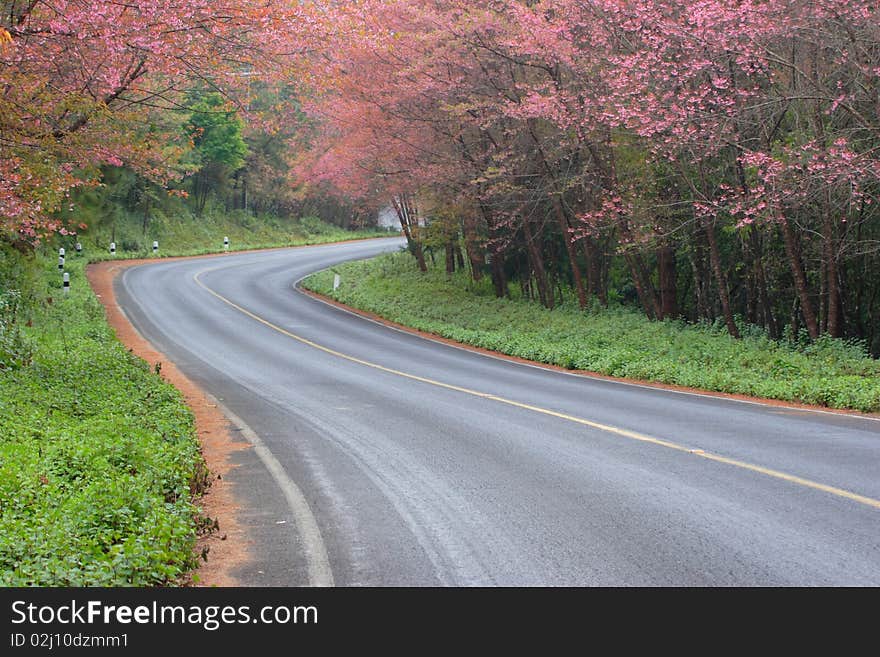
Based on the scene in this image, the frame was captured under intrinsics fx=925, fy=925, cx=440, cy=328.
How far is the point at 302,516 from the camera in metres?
7.66

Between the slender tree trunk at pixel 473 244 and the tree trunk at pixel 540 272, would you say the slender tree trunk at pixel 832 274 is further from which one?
the slender tree trunk at pixel 473 244

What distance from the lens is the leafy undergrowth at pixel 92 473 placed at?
5.76 metres

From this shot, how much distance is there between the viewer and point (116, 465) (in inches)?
339

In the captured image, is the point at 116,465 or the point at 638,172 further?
the point at 638,172

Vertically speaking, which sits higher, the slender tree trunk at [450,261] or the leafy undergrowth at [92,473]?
the slender tree trunk at [450,261]

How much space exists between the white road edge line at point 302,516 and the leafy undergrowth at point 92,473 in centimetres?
78

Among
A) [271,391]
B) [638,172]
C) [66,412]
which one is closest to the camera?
[66,412]

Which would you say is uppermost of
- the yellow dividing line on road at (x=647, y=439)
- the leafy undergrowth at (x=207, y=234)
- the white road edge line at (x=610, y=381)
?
the leafy undergrowth at (x=207, y=234)

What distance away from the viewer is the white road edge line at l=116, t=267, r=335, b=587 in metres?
6.02

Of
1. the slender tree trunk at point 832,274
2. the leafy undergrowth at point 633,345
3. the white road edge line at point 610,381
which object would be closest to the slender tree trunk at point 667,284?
the leafy undergrowth at point 633,345

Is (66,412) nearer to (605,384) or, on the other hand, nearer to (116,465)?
(116,465)

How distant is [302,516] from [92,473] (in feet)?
6.54

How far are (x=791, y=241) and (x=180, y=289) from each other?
25149 millimetres
